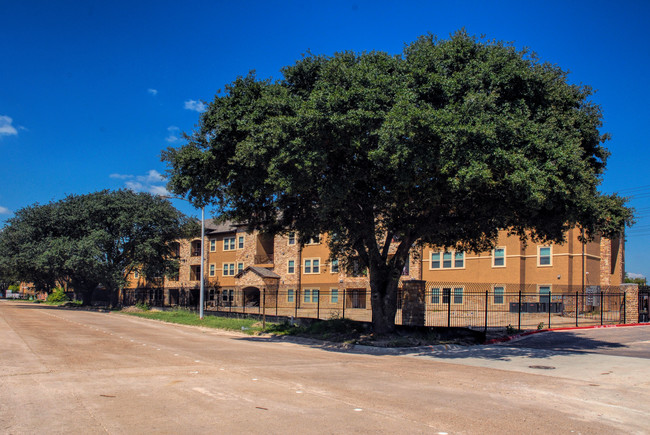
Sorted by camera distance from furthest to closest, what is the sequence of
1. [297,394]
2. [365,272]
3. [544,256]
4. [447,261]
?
1. [447,261]
2. [544,256]
3. [365,272]
4. [297,394]

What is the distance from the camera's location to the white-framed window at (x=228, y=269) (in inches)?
2442

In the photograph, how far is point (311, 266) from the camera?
5459cm

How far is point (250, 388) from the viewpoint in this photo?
33.0 feet

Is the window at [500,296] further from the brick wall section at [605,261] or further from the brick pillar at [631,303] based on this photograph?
the brick pillar at [631,303]

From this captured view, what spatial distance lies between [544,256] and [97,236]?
40.3 m

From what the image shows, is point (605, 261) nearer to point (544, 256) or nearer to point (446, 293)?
point (544, 256)

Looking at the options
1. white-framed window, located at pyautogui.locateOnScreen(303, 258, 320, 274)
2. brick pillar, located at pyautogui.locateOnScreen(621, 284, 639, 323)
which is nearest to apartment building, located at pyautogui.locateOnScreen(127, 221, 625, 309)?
white-framed window, located at pyautogui.locateOnScreen(303, 258, 320, 274)

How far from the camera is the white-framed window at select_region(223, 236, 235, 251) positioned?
6222 centimetres

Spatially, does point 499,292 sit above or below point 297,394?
below

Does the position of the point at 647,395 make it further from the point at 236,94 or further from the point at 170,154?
the point at 170,154

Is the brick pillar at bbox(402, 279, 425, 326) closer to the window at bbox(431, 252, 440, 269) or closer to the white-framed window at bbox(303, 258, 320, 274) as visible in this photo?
the window at bbox(431, 252, 440, 269)

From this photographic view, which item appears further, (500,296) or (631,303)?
(500,296)

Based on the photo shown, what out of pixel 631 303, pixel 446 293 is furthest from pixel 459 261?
pixel 631 303

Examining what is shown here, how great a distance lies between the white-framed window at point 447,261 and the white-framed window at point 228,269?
2574 cm
